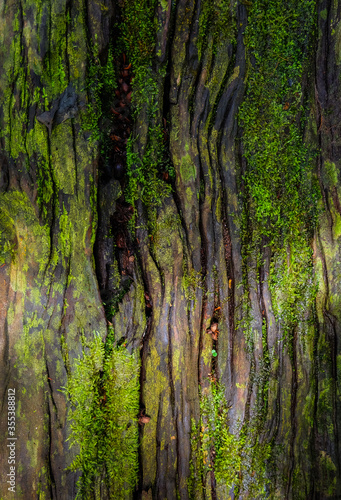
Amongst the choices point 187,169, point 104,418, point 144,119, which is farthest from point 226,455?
point 144,119

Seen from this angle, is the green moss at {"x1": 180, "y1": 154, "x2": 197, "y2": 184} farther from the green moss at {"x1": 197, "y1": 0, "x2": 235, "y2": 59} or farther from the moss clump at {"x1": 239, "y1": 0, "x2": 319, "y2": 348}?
the green moss at {"x1": 197, "y1": 0, "x2": 235, "y2": 59}

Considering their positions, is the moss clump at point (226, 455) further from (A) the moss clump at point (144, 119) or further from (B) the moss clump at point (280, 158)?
(A) the moss clump at point (144, 119)

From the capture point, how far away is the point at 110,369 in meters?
2.13

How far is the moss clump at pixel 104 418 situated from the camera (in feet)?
6.86

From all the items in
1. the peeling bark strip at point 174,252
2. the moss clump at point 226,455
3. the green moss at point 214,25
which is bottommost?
the moss clump at point 226,455

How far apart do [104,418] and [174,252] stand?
119cm

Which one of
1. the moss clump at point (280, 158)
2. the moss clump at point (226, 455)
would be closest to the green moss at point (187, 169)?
the moss clump at point (280, 158)

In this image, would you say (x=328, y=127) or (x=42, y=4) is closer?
(x=42, y=4)

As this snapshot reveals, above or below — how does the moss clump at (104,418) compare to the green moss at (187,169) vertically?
below

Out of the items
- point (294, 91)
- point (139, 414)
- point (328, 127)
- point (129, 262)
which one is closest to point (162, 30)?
point (294, 91)

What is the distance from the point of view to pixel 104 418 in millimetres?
2113

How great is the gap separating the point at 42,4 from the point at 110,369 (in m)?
2.35

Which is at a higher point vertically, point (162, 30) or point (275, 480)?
point (162, 30)

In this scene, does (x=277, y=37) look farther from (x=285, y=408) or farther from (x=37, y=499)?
(x=37, y=499)
